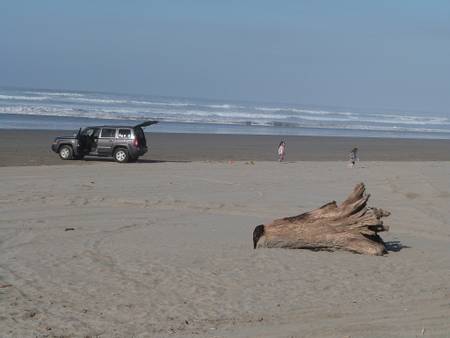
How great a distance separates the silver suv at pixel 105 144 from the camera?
28.1 metres

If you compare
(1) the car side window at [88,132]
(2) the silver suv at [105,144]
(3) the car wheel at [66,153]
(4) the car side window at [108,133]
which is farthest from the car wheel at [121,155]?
(3) the car wheel at [66,153]

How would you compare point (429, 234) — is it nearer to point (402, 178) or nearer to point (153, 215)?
point (153, 215)

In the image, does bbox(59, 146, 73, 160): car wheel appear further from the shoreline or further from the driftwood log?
the driftwood log

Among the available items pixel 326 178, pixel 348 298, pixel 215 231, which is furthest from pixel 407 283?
pixel 326 178

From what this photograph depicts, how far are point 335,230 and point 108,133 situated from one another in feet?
60.9

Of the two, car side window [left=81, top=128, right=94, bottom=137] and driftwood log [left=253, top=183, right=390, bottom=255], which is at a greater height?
driftwood log [left=253, top=183, right=390, bottom=255]

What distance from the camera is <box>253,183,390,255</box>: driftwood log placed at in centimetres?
1107

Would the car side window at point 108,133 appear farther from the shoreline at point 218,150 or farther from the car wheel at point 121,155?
the shoreline at point 218,150

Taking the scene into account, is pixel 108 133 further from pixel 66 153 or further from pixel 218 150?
pixel 218 150

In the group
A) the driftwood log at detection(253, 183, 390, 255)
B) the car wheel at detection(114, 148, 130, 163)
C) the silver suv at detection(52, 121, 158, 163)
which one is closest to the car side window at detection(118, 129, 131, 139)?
the silver suv at detection(52, 121, 158, 163)

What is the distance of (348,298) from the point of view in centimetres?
835

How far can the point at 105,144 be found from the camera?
2844cm

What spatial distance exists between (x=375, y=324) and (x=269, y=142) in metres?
37.5

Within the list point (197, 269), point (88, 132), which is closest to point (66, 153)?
point (88, 132)
